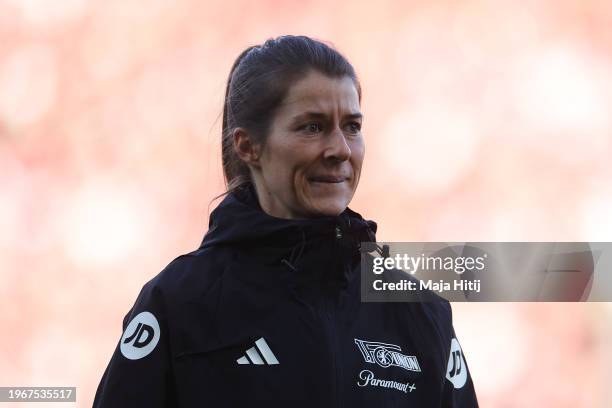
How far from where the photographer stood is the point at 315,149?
1.40 metres

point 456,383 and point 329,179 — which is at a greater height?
point 329,179

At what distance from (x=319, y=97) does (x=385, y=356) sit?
39 centimetres

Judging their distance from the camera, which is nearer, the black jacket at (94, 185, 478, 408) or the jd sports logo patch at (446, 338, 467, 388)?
the black jacket at (94, 185, 478, 408)

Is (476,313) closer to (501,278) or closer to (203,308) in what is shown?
(501,278)

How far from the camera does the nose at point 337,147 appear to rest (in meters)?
1.40

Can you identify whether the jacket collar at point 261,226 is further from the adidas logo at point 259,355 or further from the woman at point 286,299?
the adidas logo at point 259,355

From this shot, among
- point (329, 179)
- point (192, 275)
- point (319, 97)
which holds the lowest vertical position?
point (192, 275)

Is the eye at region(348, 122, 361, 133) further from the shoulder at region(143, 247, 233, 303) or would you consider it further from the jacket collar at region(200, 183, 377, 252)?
the shoulder at region(143, 247, 233, 303)

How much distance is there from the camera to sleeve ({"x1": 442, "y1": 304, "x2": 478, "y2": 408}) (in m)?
1.50

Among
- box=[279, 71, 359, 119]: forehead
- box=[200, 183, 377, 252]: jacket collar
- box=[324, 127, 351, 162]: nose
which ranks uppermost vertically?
box=[279, 71, 359, 119]: forehead

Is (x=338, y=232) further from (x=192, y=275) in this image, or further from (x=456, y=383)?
(x=456, y=383)

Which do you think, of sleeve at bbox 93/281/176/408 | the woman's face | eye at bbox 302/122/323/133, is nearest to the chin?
the woman's face

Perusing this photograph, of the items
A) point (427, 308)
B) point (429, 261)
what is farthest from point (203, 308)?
point (429, 261)

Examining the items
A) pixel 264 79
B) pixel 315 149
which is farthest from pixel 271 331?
pixel 264 79
